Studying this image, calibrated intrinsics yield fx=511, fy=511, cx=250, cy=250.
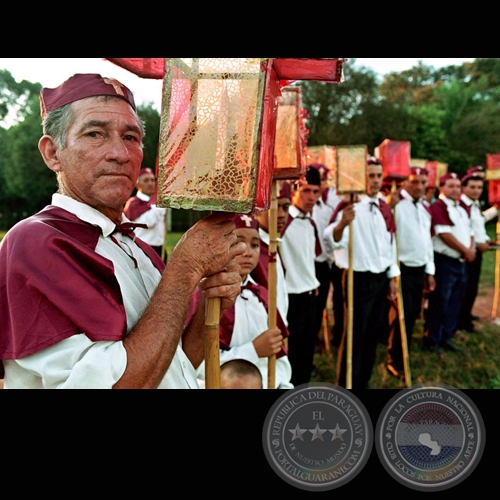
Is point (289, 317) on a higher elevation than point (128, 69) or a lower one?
Answer: lower

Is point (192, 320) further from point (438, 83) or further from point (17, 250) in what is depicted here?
point (438, 83)

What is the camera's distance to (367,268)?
5660 millimetres

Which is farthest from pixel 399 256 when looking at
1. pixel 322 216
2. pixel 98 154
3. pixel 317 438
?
pixel 98 154

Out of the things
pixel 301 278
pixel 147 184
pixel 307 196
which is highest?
pixel 147 184

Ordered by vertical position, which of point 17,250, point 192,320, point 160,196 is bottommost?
point 192,320

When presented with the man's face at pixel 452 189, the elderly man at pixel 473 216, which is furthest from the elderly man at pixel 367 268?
the elderly man at pixel 473 216

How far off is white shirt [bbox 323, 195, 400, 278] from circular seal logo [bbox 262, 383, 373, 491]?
12.3ft

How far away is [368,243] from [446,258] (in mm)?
2201

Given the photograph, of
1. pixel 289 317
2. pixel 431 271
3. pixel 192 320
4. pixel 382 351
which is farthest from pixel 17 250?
pixel 382 351

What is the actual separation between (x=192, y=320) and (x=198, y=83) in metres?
1.00

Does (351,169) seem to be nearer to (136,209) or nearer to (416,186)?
(416,186)

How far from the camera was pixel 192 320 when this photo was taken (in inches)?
85.3

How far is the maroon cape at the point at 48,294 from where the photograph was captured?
146 centimetres

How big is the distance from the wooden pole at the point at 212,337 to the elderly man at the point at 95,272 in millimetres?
49
